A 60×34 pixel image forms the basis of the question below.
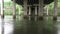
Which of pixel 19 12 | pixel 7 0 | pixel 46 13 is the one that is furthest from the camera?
pixel 7 0

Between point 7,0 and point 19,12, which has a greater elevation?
point 7,0

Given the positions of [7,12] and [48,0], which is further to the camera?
[7,12]

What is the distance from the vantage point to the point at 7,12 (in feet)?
220

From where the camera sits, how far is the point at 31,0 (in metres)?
45.2

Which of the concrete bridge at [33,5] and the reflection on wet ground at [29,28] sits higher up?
the concrete bridge at [33,5]

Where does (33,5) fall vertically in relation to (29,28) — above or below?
above

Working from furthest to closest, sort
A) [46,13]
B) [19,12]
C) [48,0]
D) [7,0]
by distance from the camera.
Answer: [7,0] → [19,12] → [46,13] → [48,0]

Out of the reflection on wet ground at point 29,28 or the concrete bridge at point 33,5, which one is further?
the concrete bridge at point 33,5

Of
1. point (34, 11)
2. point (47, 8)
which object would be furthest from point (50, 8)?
point (34, 11)

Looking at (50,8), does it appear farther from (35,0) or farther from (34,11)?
(35,0)

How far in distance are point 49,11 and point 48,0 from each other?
1831cm

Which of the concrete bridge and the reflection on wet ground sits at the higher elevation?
the concrete bridge

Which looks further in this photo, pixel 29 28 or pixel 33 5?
pixel 33 5

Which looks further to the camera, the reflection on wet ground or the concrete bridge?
the concrete bridge
